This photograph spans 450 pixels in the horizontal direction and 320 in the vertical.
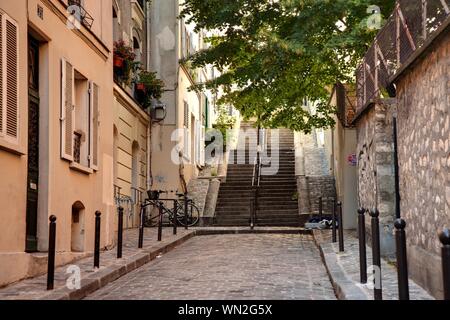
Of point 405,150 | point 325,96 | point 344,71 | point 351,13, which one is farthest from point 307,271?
point 325,96

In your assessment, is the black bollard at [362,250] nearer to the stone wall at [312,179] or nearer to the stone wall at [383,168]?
the stone wall at [383,168]

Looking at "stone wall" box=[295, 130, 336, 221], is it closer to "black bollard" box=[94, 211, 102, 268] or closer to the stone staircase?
the stone staircase

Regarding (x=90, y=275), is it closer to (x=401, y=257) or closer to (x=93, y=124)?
(x=93, y=124)

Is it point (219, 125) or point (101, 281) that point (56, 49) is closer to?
point (101, 281)

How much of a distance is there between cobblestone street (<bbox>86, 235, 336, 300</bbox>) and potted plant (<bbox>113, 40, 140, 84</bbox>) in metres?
5.55

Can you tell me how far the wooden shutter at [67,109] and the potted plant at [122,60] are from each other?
685 centimetres

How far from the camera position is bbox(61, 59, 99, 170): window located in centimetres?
1188

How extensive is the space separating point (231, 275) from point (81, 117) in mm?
4317

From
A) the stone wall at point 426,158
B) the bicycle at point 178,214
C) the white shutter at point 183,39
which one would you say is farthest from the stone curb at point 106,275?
the white shutter at point 183,39

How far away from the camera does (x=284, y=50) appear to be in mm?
15992

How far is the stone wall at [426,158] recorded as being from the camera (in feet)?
24.0

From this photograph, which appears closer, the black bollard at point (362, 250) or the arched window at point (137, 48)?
the black bollard at point (362, 250)

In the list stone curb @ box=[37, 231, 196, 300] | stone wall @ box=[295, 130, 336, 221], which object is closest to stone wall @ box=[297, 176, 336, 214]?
stone wall @ box=[295, 130, 336, 221]

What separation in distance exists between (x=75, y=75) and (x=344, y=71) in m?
8.58
